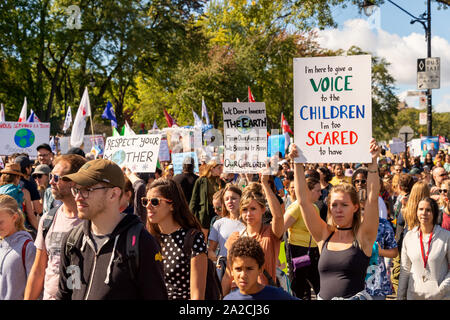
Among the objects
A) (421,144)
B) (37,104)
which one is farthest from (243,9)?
(421,144)

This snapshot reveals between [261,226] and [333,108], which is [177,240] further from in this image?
[333,108]

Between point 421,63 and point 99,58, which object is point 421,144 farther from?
point 99,58

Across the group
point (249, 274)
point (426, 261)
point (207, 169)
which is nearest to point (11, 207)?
point (249, 274)

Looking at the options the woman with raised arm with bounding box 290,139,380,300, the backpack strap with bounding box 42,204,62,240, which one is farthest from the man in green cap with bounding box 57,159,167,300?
the woman with raised arm with bounding box 290,139,380,300

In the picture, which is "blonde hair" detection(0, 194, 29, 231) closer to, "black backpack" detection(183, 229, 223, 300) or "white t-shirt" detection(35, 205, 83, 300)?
"white t-shirt" detection(35, 205, 83, 300)

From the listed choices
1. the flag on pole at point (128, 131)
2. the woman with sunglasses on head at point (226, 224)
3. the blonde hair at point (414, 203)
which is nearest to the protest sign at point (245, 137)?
the flag on pole at point (128, 131)

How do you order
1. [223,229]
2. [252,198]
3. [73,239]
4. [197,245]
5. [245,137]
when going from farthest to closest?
[245,137]
[223,229]
[252,198]
[197,245]
[73,239]

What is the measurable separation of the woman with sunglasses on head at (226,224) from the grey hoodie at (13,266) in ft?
6.37

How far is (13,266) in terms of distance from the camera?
175 inches

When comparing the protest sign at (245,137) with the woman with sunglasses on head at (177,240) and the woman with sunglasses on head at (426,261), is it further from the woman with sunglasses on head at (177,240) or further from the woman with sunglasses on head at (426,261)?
the woman with sunglasses on head at (177,240)

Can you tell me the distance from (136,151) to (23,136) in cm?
680

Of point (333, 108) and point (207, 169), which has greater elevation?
point (333, 108)

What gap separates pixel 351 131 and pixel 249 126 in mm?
3534

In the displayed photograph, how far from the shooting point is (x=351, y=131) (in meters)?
5.05
